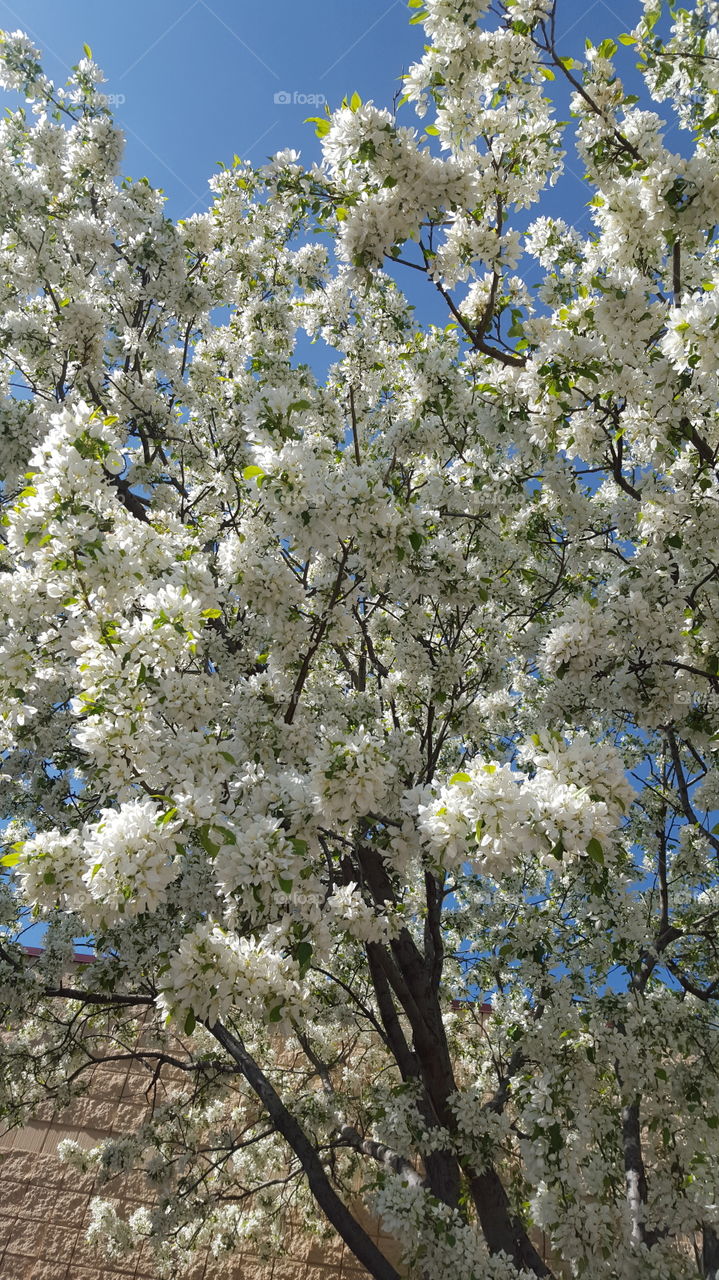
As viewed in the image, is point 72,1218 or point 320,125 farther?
point 72,1218

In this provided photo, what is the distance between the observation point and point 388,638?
8.19 m

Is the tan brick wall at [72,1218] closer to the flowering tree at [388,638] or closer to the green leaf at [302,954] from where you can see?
the flowering tree at [388,638]

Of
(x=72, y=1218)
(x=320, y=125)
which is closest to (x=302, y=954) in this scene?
(x=320, y=125)

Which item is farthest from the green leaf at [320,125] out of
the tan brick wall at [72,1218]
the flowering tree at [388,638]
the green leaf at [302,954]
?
the tan brick wall at [72,1218]

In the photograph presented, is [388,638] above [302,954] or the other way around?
above

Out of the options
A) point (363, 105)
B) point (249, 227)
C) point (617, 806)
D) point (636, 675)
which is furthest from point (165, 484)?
point (617, 806)

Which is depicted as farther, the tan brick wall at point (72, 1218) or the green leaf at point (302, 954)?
the tan brick wall at point (72, 1218)

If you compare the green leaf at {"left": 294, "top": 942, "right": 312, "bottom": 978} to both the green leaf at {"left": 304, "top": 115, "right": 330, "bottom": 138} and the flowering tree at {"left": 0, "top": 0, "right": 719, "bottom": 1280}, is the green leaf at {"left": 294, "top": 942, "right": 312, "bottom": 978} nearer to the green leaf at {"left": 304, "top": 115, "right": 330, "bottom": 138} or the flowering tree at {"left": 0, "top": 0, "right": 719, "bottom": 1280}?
the flowering tree at {"left": 0, "top": 0, "right": 719, "bottom": 1280}

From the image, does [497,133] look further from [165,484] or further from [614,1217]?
[614,1217]

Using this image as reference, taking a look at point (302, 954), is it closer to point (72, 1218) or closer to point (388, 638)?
point (388, 638)

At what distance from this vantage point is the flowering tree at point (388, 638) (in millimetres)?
3383

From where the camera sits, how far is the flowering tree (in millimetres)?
3383

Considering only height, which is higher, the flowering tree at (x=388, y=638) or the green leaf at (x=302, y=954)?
the flowering tree at (x=388, y=638)

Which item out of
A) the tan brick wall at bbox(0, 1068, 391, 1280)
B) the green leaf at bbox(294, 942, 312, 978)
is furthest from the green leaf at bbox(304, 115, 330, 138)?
the tan brick wall at bbox(0, 1068, 391, 1280)
